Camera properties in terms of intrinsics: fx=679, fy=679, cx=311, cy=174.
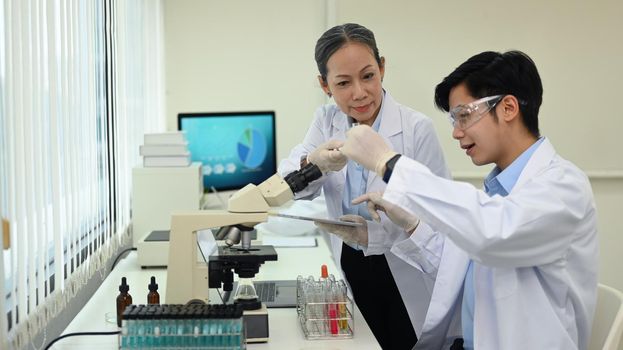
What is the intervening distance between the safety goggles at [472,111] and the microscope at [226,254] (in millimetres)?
430

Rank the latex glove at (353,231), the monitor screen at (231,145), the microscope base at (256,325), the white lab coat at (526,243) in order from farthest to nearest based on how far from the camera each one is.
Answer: the monitor screen at (231,145), the latex glove at (353,231), the microscope base at (256,325), the white lab coat at (526,243)

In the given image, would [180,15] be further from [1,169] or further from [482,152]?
[482,152]

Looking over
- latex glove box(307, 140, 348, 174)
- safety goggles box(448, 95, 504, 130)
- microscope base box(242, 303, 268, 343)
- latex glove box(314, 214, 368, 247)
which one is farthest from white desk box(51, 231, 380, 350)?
safety goggles box(448, 95, 504, 130)

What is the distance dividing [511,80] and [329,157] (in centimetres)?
49

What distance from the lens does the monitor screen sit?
352 centimetres

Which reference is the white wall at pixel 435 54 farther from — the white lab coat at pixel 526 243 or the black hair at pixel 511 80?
the white lab coat at pixel 526 243

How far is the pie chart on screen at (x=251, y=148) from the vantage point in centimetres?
359

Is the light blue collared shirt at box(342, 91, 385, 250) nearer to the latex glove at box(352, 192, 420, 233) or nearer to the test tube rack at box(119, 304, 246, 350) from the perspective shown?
the latex glove at box(352, 192, 420, 233)

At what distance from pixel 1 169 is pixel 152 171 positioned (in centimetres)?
138

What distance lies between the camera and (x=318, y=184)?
2.03m

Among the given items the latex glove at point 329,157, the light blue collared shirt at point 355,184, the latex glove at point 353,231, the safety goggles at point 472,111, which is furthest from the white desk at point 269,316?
the safety goggles at point 472,111

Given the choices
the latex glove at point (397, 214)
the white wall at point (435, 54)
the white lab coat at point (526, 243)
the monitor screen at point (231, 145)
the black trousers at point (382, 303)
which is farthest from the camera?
the white wall at point (435, 54)

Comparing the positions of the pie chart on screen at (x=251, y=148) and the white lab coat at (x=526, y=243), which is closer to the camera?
the white lab coat at (x=526, y=243)

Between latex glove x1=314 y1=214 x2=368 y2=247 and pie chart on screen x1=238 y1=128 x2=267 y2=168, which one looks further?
pie chart on screen x1=238 y1=128 x2=267 y2=168
